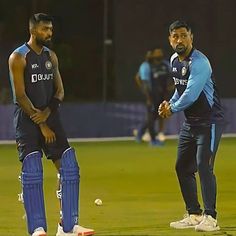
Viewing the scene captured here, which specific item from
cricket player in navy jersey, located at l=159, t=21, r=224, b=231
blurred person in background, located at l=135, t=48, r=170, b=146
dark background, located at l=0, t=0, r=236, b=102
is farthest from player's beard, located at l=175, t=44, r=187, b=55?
dark background, located at l=0, t=0, r=236, b=102

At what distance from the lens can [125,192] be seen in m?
11.8

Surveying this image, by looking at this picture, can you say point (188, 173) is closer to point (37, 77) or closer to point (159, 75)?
point (37, 77)

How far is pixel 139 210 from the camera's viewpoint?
1031 cm

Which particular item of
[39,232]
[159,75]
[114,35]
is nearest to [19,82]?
[39,232]

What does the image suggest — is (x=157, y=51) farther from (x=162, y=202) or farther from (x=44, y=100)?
(x=44, y=100)

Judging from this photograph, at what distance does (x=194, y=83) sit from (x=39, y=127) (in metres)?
1.51

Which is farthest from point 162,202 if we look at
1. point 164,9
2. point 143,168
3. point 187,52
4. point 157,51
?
point 164,9

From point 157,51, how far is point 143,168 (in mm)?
4369

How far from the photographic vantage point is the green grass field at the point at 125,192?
931 cm

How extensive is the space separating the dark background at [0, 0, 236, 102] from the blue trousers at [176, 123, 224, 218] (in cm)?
1314

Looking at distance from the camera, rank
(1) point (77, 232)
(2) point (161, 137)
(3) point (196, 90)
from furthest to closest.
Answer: (2) point (161, 137), (3) point (196, 90), (1) point (77, 232)

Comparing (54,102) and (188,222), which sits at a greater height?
(54,102)

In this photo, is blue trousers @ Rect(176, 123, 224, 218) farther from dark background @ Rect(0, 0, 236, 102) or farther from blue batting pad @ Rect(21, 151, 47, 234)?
dark background @ Rect(0, 0, 236, 102)

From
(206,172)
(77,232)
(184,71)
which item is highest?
(184,71)
